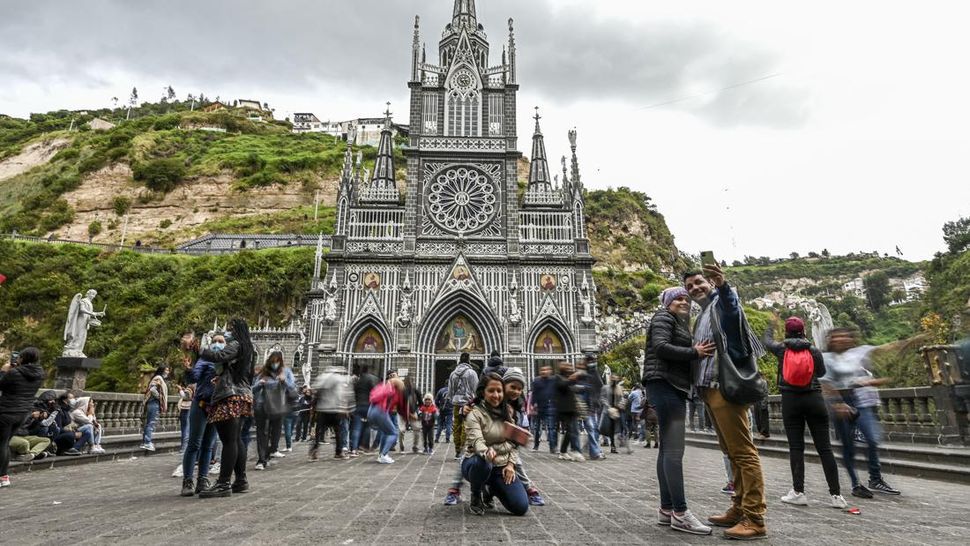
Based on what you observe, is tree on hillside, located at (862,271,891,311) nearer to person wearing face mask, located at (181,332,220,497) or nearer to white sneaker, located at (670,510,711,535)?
white sneaker, located at (670,510,711,535)

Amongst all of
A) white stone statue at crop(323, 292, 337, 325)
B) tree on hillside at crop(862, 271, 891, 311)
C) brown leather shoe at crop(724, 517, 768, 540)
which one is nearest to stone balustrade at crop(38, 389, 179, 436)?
white stone statue at crop(323, 292, 337, 325)

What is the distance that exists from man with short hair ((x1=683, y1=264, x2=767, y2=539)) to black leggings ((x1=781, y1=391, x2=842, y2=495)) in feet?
4.50

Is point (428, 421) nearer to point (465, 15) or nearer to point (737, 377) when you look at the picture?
point (737, 377)

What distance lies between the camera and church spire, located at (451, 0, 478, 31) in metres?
30.7

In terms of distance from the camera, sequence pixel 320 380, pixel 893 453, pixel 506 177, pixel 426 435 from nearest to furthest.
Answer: pixel 893 453
pixel 320 380
pixel 426 435
pixel 506 177

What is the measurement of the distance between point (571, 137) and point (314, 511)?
2564cm

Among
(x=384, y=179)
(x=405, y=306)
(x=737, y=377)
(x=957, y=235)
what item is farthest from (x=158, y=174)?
(x=957, y=235)

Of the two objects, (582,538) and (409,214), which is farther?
(409,214)

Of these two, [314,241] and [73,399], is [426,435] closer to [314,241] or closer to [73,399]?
[73,399]

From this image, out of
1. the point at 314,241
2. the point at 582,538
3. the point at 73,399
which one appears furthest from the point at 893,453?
the point at 314,241

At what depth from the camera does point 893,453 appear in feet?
24.4

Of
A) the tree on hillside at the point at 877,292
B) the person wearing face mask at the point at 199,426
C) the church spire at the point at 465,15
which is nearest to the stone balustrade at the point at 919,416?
the person wearing face mask at the point at 199,426

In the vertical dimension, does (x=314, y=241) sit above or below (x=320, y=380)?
above

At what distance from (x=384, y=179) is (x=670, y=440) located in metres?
27.5
